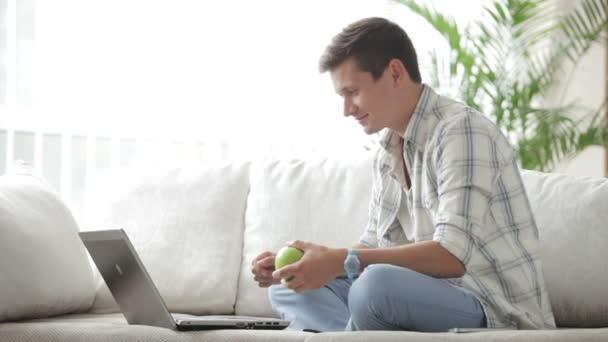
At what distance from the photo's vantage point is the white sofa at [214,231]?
83.4 inches

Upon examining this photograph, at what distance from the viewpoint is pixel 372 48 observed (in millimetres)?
2012

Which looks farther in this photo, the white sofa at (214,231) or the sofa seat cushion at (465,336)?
the white sofa at (214,231)

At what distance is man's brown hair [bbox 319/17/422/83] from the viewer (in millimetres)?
2008

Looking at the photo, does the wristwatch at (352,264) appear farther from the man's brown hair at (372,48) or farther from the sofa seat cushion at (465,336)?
the man's brown hair at (372,48)

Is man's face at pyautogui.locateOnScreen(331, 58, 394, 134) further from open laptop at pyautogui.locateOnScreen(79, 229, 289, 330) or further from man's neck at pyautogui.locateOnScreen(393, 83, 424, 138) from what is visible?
open laptop at pyautogui.locateOnScreen(79, 229, 289, 330)

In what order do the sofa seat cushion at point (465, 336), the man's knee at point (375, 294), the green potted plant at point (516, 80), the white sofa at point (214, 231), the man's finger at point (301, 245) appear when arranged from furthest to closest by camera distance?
1. the green potted plant at point (516, 80)
2. the white sofa at point (214, 231)
3. the man's finger at point (301, 245)
4. the man's knee at point (375, 294)
5. the sofa seat cushion at point (465, 336)

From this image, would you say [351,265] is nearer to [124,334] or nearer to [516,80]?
[124,334]

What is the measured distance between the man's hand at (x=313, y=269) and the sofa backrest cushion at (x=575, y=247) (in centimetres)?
66

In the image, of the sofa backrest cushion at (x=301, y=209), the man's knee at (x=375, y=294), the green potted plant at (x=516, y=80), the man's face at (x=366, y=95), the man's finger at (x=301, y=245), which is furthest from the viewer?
the green potted plant at (x=516, y=80)

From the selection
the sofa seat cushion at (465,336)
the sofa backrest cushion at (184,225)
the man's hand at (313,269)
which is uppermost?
the man's hand at (313,269)

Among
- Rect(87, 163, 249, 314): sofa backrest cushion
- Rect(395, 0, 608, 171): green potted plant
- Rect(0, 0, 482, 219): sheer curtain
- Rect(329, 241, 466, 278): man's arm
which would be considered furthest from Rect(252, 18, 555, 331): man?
Rect(395, 0, 608, 171): green potted plant

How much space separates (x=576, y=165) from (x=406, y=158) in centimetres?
267

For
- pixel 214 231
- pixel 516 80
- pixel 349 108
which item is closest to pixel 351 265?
pixel 349 108

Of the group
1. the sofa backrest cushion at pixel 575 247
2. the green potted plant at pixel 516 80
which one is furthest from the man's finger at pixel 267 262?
the green potted plant at pixel 516 80
